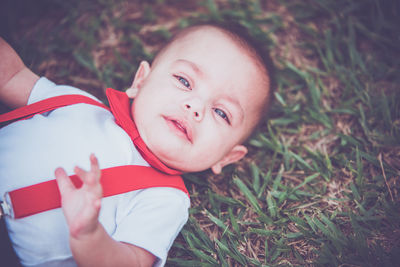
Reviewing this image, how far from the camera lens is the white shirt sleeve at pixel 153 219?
62.9 inches

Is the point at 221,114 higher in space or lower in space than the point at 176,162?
higher

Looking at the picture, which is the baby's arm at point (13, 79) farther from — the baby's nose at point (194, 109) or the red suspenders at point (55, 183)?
the baby's nose at point (194, 109)

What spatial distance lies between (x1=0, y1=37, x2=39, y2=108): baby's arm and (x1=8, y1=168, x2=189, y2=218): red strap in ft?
2.64

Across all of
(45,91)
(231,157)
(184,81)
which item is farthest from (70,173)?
(231,157)

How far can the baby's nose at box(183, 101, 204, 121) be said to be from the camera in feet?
5.77

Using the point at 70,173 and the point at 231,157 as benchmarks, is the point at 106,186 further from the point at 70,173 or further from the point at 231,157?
the point at 231,157

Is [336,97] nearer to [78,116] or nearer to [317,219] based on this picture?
[317,219]

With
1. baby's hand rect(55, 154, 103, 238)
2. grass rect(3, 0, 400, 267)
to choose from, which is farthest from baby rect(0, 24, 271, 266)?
grass rect(3, 0, 400, 267)

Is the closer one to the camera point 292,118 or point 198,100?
point 198,100

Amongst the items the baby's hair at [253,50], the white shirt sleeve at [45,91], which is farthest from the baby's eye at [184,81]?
the white shirt sleeve at [45,91]

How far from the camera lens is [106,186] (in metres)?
1.59

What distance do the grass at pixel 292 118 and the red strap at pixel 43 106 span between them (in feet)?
2.45

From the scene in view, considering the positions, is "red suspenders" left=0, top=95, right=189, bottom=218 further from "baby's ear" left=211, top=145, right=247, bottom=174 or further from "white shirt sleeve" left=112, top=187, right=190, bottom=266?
"baby's ear" left=211, top=145, right=247, bottom=174

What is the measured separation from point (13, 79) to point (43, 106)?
1.21 ft
